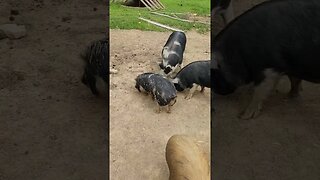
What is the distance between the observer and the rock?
19.1 feet

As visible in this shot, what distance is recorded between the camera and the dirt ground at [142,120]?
349cm

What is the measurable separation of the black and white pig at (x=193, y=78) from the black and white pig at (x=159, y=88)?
0.74 feet

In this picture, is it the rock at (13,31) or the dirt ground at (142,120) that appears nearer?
the dirt ground at (142,120)

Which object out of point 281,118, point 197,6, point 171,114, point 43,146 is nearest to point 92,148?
point 43,146

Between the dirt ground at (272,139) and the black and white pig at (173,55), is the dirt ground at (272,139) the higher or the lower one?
the higher one

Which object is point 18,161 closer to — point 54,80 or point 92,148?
point 92,148

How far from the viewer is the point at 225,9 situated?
643cm

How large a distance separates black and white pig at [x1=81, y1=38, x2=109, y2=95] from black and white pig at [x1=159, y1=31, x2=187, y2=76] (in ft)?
2.80

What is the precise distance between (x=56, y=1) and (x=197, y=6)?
2798 millimetres

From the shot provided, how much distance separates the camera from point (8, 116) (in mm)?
4051

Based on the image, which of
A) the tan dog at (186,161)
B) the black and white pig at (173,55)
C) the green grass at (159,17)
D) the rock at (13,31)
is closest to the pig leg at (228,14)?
the green grass at (159,17)

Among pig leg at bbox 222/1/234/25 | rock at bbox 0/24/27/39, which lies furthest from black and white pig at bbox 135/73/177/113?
pig leg at bbox 222/1/234/25

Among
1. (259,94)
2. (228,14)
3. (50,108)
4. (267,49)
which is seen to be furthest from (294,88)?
(50,108)

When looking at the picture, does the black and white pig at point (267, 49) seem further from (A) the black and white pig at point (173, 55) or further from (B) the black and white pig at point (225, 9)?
(B) the black and white pig at point (225, 9)
